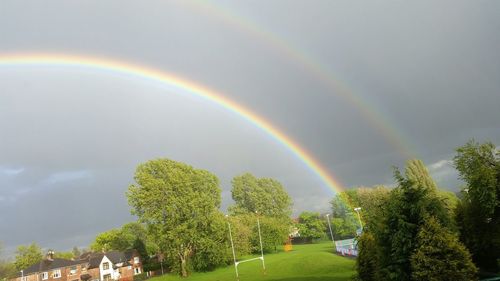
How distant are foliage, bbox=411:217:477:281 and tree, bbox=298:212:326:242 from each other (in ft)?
394

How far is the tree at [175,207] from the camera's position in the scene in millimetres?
71062

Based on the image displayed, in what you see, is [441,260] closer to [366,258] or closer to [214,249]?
[366,258]

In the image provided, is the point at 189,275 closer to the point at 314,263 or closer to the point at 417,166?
the point at 314,263

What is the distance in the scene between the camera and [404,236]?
1430 centimetres

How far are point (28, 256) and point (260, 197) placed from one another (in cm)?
8296

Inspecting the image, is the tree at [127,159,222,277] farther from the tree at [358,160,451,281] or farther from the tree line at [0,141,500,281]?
the tree at [358,160,451,281]

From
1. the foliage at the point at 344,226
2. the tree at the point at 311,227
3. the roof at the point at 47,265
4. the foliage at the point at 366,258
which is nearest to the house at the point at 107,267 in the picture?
the roof at the point at 47,265

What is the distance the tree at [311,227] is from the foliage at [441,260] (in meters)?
120

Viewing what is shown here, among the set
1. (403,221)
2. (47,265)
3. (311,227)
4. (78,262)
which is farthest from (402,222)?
(311,227)

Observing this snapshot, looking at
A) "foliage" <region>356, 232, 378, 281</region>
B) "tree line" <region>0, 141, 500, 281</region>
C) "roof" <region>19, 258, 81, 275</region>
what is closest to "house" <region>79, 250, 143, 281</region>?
"roof" <region>19, 258, 81, 275</region>

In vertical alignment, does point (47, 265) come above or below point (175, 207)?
below

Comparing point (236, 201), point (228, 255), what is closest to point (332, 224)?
point (236, 201)

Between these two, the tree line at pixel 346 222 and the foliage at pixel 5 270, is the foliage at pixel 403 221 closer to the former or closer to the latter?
the tree line at pixel 346 222

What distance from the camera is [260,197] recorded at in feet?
379
